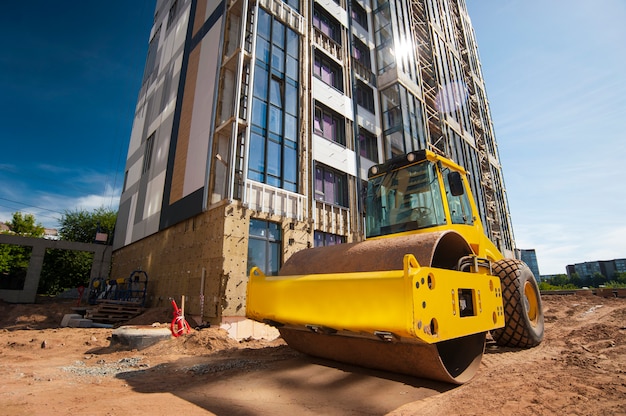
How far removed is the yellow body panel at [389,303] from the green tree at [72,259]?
116 feet

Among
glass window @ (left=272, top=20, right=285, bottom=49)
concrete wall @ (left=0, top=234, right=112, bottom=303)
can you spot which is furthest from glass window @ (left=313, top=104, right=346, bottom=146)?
concrete wall @ (left=0, top=234, right=112, bottom=303)

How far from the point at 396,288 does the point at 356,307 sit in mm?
537

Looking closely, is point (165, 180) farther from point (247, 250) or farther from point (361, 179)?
point (361, 179)

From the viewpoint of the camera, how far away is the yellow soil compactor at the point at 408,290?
3.06 m

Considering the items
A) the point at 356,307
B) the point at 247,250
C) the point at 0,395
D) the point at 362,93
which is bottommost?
the point at 0,395

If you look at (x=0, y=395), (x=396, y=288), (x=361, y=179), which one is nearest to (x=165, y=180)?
(x=361, y=179)

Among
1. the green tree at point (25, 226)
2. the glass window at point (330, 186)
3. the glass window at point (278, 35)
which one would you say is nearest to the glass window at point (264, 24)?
the glass window at point (278, 35)

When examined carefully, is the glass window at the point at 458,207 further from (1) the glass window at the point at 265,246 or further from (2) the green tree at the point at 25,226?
(2) the green tree at the point at 25,226

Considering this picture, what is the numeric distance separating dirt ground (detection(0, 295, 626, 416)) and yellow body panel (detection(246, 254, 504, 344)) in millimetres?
779

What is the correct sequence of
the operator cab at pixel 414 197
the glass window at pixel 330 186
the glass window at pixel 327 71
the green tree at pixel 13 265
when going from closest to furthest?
the operator cab at pixel 414 197
the glass window at pixel 330 186
the glass window at pixel 327 71
the green tree at pixel 13 265

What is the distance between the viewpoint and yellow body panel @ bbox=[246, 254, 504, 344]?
2920 millimetres

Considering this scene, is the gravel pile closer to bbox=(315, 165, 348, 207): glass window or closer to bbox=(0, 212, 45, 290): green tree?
bbox=(315, 165, 348, 207): glass window

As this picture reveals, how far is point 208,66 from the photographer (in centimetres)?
1562

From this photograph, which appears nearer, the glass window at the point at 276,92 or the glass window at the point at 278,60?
the glass window at the point at 276,92
